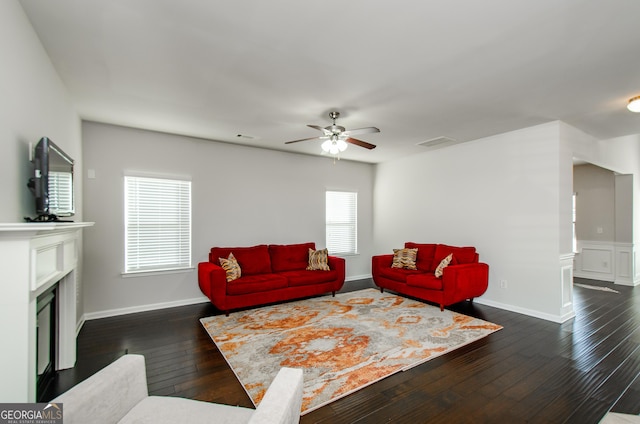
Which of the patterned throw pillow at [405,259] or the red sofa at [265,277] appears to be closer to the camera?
the red sofa at [265,277]

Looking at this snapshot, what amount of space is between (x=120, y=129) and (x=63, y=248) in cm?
261

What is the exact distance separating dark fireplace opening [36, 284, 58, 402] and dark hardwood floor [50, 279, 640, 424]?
84 millimetres

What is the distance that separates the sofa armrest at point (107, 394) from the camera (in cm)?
116

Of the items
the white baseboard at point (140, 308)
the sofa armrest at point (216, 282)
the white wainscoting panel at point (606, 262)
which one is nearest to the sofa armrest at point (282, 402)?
the sofa armrest at point (216, 282)

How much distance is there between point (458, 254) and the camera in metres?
4.91

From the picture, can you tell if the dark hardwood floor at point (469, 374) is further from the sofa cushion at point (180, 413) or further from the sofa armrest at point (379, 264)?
the sofa armrest at point (379, 264)

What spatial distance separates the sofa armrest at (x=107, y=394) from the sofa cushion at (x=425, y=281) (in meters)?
3.88

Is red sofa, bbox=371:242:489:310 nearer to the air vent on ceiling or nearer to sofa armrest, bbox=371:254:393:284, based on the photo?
sofa armrest, bbox=371:254:393:284

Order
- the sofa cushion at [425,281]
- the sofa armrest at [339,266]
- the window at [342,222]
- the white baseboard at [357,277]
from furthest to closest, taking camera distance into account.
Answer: the white baseboard at [357,277]
the window at [342,222]
the sofa armrest at [339,266]
the sofa cushion at [425,281]

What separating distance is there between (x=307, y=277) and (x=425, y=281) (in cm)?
185

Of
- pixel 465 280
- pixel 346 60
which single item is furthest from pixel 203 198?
pixel 465 280

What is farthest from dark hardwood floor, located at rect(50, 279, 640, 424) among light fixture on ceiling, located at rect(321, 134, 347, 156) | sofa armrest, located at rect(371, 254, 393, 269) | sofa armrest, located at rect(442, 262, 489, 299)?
light fixture on ceiling, located at rect(321, 134, 347, 156)

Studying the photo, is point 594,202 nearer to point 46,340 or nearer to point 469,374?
point 469,374

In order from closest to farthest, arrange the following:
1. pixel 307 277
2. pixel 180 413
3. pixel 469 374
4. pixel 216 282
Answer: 1. pixel 180 413
2. pixel 469 374
3. pixel 216 282
4. pixel 307 277
